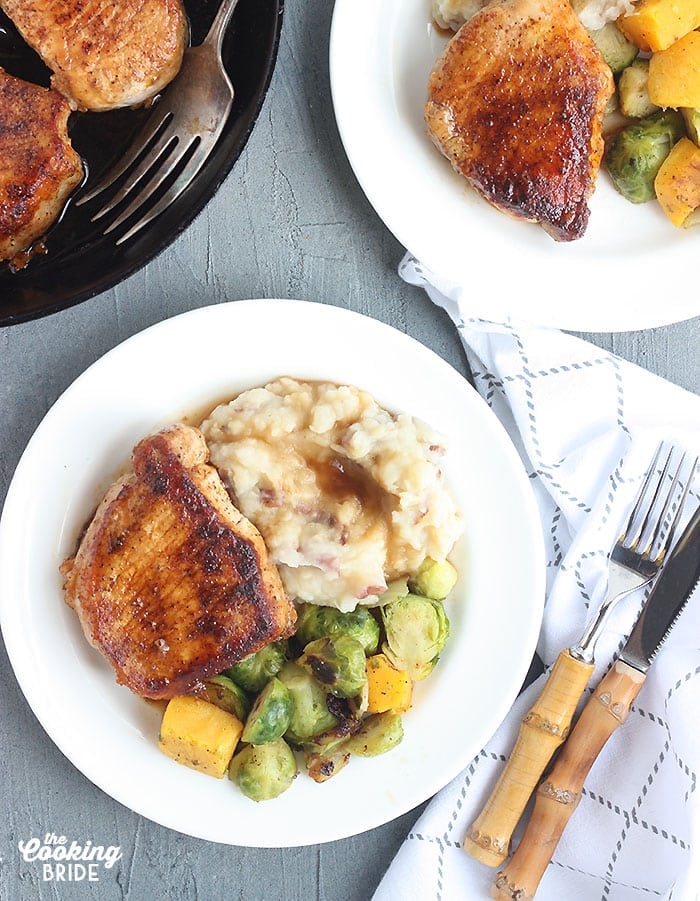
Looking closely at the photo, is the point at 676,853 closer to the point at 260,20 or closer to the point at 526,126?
the point at 526,126

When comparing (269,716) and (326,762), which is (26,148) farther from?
(326,762)

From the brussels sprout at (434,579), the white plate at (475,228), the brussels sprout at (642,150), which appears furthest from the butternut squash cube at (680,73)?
the brussels sprout at (434,579)

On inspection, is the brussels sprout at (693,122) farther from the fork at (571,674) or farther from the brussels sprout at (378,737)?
the brussels sprout at (378,737)

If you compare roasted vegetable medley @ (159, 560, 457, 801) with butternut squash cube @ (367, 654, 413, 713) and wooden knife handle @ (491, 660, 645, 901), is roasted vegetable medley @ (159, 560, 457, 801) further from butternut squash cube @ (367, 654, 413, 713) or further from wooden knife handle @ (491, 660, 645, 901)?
wooden knife handle @ (491, 660, 645, 901)

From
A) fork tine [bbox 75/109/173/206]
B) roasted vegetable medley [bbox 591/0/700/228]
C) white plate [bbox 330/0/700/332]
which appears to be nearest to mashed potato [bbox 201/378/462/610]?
white plate [bbox 330/0/700/332]

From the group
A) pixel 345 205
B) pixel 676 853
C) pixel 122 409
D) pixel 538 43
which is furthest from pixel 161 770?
pixel 538 43

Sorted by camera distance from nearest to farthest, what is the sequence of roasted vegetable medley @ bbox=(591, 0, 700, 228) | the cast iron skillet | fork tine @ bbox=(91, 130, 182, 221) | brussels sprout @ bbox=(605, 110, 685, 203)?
the cast iron skillet
fork tine @ bbox=(91, 130, 182, 221)
roasted vegetable medley @ bbox=(591, 0, 700, 228)
brussels sprout @ bbox=(605, 110, 685, 203)
